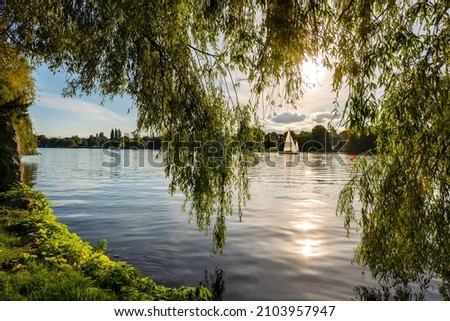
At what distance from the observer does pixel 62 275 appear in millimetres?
7254

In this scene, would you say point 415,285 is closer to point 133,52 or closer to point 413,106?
point 413,106

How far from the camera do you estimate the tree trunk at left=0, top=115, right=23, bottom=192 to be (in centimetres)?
1820

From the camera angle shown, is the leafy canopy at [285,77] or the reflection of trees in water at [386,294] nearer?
the leafy canopy at [285,77]

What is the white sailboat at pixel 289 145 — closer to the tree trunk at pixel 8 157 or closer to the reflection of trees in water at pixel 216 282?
the tree trunk at pixel 8 157

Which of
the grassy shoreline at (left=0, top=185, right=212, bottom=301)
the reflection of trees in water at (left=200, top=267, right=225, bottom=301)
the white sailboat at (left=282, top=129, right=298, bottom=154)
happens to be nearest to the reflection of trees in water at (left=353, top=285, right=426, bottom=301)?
the reflection of trees in water at (left=200, top=267, right=225, bottom=301)

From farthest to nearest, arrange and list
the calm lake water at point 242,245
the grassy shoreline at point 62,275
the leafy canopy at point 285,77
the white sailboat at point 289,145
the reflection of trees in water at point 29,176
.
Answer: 1. the white sailboat at point 289,145
2. the reflection of trees in water at point 29,176
3. the calm lake water at point 242,245
4. the grassy shoreline at point 62,275
5. the leafy canopy at point 285,77

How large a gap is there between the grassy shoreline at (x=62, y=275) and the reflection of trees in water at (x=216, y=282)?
6.04 feet

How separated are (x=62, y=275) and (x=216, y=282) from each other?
465cm

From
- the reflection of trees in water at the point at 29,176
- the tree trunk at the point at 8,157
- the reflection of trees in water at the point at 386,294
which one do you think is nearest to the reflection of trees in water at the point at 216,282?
the reflection of trees in water at the point at 386,294

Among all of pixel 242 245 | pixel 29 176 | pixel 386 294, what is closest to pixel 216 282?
pixel 242 245

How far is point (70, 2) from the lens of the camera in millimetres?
6652

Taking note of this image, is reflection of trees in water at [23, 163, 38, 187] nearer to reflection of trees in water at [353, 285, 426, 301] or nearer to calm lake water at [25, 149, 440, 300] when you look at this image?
calm lake water at [25, 149, 440, 300]

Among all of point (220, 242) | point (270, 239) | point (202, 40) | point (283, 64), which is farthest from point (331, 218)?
point (283, 64)

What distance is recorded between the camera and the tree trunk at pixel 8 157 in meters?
18.2
